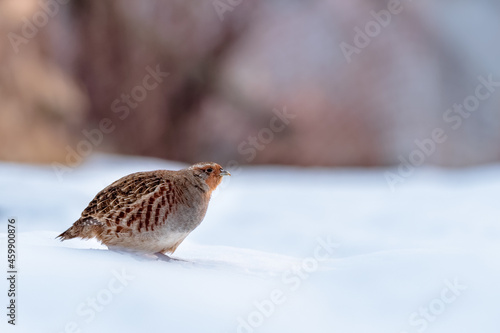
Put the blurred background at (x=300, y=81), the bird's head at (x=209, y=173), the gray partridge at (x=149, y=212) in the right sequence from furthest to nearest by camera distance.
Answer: the blurred background at (x=300, y=81) < the bird's head at (x=209, y=173) < the gray partridge at (x=149, y=212)

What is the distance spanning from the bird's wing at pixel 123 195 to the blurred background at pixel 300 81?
18.5 feet

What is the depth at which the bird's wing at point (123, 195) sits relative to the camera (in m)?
2.61

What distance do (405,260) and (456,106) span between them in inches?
245

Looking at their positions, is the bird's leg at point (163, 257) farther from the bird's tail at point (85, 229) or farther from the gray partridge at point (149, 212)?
the bird's tail at point (85, 229)

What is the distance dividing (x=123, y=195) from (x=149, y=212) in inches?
5.8

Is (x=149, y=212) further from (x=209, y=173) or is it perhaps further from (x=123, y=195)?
(x=209, y=173)

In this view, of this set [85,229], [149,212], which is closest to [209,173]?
[149,212]

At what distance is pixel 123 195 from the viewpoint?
2646 millimetres

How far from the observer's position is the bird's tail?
2.63 m

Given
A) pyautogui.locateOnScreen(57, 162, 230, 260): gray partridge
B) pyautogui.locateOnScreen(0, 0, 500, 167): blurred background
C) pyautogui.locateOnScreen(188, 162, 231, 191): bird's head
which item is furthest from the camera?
pyautogui.locateOnScreen(0, 0, 500, 167): blurred background

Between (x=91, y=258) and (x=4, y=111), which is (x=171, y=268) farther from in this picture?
(x=4, y=111)

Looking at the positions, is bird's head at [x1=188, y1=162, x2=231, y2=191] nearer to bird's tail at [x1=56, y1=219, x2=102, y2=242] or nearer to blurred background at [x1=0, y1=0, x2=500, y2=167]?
bird's tail at [x1=56, y1=219, x2=102, y2=242]

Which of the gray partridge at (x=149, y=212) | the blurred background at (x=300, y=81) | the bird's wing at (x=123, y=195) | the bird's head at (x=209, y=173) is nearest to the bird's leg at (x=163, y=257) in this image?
the gray partridge at (x=149, y=212)

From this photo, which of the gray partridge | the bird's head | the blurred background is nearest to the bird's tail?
the gray partridge
